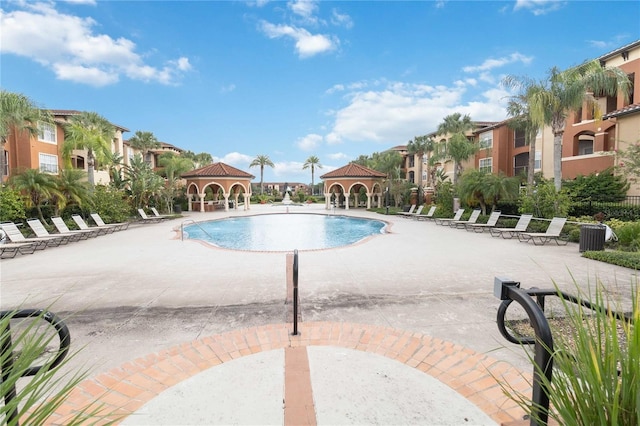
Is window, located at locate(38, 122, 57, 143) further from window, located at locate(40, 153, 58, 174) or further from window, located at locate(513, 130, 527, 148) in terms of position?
window, located at locate(513, 130, 527, 148)

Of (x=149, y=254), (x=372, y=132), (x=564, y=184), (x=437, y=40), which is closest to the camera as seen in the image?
(x=149, y=254)

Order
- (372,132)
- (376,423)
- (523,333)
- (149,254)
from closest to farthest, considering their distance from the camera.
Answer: (376,423) < (523,333) < (149,254) < (372,132)

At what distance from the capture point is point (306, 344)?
3986 millimetres

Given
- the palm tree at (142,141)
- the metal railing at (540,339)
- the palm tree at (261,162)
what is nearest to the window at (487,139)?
the metal railing at (540,339)

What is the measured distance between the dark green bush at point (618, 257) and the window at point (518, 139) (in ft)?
87.4

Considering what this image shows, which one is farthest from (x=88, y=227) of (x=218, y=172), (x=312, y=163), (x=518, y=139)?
(x=312, y=163)

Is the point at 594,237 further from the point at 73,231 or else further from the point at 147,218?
the point at 147,218

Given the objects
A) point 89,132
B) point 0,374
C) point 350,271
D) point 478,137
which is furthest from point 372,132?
point 0,374

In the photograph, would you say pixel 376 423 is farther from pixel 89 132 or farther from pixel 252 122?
pixel 252 122

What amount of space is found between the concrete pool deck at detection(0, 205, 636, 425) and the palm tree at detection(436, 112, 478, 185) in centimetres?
2044

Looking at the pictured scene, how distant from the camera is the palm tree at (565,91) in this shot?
15625mm

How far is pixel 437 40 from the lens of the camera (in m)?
16.9

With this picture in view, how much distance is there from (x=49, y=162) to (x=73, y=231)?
19.4 meters

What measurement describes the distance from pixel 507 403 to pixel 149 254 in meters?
10.4
